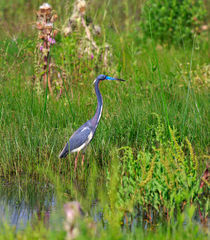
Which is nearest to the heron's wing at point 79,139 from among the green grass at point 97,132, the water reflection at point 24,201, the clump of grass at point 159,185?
the green grass at point 97,132

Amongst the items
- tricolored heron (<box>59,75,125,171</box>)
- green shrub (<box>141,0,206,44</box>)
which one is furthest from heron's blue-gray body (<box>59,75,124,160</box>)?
green shrub (<box>141,0,206,44</box>)

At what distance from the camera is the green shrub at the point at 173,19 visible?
9672mm

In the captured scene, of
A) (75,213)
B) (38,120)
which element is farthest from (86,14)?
(75,213)

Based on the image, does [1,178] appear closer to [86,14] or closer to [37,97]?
[37,97]

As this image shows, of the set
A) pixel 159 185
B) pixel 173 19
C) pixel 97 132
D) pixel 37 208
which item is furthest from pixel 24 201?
pixel 173 19

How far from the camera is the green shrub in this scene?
9672 mm

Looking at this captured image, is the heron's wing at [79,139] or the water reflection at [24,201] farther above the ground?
the heron's wing at [79,139]

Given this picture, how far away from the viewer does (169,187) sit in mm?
3863

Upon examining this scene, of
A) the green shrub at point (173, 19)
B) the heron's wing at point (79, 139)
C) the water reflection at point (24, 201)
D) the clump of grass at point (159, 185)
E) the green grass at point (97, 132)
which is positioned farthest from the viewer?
the green shrub at point (173, 19)

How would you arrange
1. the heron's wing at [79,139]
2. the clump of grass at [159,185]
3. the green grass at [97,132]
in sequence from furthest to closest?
the heron's wing at [79,139]
the green grass at [97,132]
the clump of grass at [159,185]

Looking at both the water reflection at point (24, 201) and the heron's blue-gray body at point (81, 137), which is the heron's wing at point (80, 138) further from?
the water reflection at point (24, 201)

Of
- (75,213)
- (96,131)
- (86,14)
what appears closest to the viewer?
(75,213)

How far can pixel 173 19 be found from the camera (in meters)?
9.93

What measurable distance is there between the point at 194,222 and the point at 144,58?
5060 millimetres
